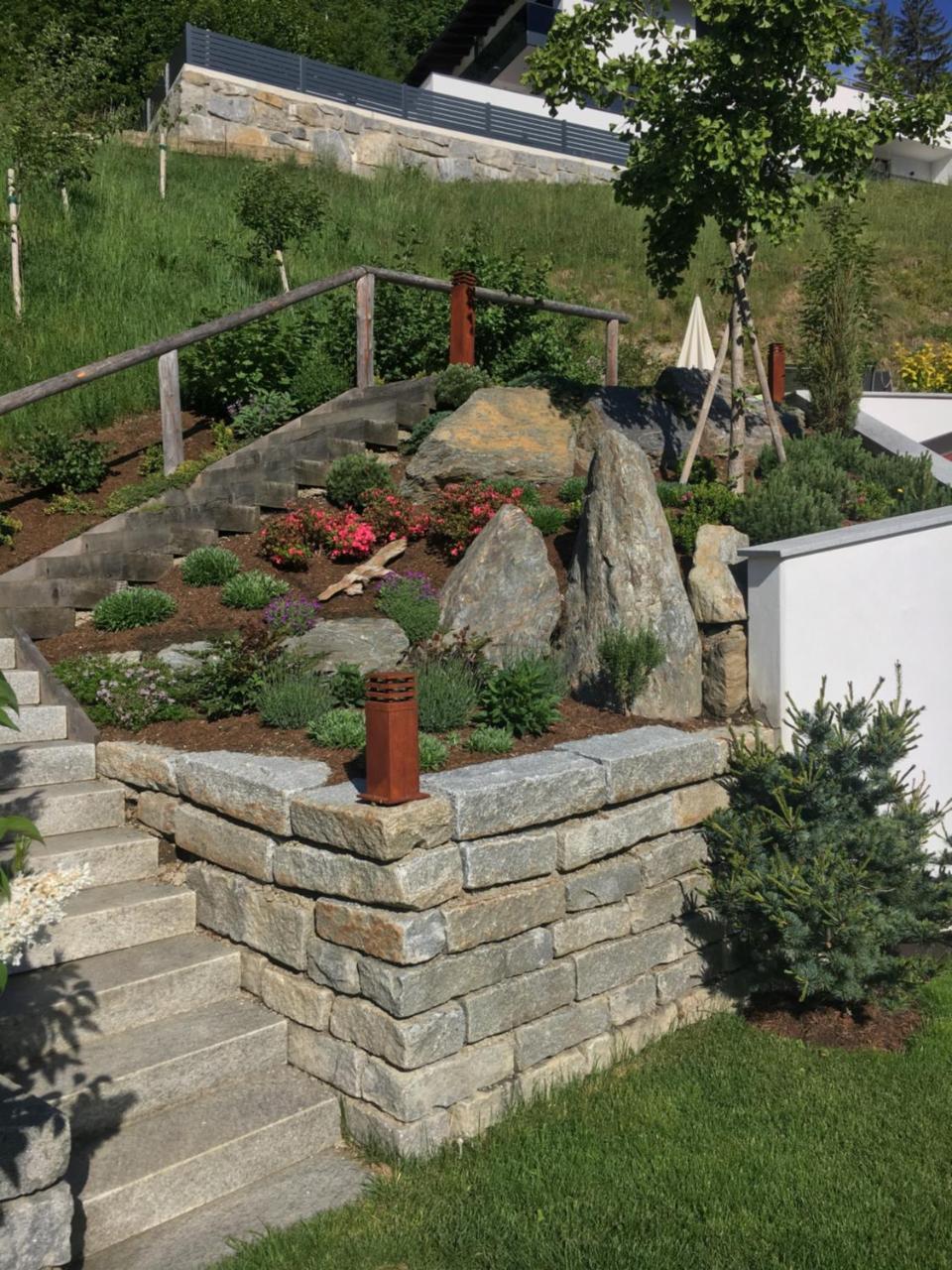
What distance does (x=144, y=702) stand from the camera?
5.53m


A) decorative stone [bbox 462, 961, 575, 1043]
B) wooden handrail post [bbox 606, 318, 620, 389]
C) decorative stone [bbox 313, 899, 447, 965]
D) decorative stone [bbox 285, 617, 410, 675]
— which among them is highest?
wooden handrail post [bbox 606, 318, 620, 389]

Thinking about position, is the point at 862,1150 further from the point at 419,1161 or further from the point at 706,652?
the point at 706,652

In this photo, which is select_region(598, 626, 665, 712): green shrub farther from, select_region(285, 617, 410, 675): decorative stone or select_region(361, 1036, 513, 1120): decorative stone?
select_region(361, 1036, 513, 1120): decorative stone

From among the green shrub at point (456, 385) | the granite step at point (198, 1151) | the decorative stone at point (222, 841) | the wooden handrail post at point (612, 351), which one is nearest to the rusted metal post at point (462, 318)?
the green shrub at point (456, 385)

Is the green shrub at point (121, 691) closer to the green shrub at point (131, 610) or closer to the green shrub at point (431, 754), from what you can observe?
the green shrub at point (131, 610)

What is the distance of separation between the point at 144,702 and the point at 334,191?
53.4 ft

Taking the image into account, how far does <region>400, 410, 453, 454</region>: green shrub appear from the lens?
882cm

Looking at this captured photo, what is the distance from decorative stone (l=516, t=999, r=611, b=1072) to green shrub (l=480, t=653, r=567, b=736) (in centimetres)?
130

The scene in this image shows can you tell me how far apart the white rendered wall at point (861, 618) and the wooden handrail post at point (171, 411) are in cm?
466

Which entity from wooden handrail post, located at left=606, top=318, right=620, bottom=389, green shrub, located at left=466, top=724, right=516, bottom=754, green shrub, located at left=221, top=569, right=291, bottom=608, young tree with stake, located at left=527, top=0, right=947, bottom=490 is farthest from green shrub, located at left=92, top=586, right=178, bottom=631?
wooden handrail post, located at left=606, top=318, right=620, bottom=389

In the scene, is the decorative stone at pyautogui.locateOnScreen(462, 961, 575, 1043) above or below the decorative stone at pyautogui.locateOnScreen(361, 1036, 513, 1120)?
above

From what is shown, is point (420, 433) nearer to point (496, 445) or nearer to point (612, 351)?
point (496, 445)

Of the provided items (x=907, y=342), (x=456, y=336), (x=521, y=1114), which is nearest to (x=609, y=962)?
(x=521, y=1114)

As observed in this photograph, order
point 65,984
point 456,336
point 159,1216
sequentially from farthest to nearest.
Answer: point 456,336 → point 65,984 → point 159,1216
